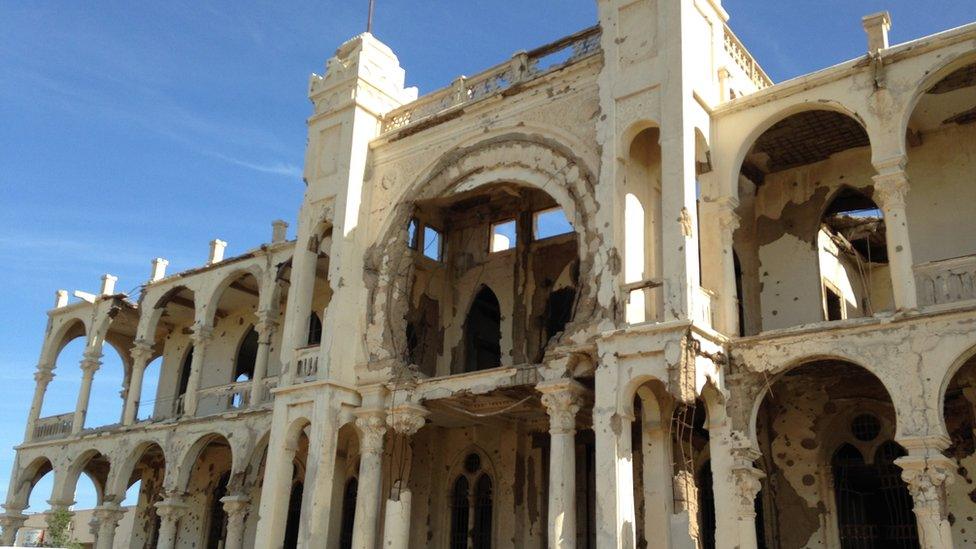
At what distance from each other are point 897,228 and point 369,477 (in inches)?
389

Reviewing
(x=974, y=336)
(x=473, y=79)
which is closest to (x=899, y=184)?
(x=974, y=336)

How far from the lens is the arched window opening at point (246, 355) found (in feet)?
87.9

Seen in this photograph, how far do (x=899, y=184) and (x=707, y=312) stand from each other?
3274mm

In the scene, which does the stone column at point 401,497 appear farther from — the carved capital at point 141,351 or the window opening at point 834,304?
the carved capital at point 141,351

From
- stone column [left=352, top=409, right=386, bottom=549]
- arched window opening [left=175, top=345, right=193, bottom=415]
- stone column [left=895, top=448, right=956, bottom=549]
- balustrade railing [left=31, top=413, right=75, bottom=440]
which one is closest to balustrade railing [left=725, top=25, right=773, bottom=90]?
stone column [left=895, top=448, right=956, bottom=549]

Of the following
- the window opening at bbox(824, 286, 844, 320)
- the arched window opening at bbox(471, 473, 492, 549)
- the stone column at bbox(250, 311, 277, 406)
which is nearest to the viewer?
the window opening at bbox(824, 286, 844, 320)

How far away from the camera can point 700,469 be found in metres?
17.4

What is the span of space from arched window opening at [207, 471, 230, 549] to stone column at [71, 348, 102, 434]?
13.8 ft

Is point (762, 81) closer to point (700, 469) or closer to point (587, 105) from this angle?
point (587, 105)

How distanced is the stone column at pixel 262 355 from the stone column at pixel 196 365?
76.1 inches

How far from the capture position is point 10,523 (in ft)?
86.2

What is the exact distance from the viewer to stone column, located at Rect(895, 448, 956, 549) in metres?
12.1

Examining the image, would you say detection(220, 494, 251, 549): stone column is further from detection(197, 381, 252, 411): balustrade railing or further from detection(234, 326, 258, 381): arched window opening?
detection(234, 326, 258, 381): arched window opening

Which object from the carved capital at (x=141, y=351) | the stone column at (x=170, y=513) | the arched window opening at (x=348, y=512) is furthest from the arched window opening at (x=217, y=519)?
the arched window opening at (x=348, y=512)
